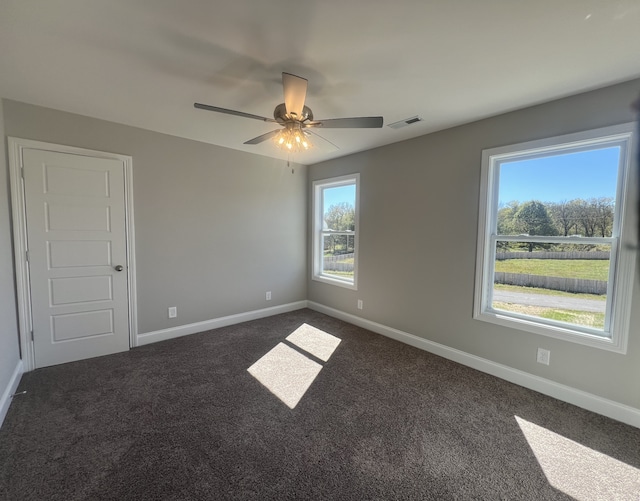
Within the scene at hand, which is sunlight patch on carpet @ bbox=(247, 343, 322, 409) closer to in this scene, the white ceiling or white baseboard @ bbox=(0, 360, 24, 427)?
white baseboard @ bbox=(0, 360, 24, 427)

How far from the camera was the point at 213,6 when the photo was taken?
1.46 m

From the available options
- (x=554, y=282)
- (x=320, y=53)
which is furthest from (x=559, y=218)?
(x=320, y=53)

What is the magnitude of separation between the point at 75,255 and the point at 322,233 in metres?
3.17

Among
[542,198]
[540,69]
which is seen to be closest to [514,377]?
[542,198]

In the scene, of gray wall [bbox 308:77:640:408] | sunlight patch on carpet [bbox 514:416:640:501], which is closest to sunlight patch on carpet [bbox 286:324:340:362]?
gray wall [bbox 308:77:640:408]

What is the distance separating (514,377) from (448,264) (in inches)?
46.8

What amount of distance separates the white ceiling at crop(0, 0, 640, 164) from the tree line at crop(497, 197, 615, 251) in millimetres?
878

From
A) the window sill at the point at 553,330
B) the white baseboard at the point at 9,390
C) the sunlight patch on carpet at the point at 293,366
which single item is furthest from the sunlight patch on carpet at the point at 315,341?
the white baseboard at the point at 9,390

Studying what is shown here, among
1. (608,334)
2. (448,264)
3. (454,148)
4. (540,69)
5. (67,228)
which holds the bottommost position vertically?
(608,334)

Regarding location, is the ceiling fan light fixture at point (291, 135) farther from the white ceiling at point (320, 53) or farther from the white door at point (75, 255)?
the white door at point (75, 255)

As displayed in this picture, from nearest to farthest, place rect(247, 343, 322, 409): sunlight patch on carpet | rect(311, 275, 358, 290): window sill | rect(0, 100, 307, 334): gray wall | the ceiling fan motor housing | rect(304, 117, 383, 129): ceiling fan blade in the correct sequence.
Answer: rect(304, 117, 383, 129): ceiling fan blade → the ceiling fan motor housing → rect(247, 343, 322, 409): sunlight patch on carpet → rect(0, 100, 307, 334): gray wall → rect(311, 275, 358, 290): window sill

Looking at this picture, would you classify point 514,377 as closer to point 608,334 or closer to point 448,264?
point 608,334

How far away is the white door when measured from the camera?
8.81 ft

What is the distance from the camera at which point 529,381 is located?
250 centimetres
